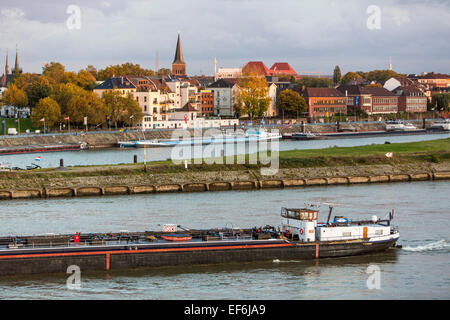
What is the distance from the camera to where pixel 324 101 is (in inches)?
7121

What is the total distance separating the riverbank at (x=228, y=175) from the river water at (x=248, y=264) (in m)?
2.42

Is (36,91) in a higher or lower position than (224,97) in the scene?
higher

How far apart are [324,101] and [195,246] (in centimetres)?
14432

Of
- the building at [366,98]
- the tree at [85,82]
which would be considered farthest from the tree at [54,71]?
the building at [366,98]

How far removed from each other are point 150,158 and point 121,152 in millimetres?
14831

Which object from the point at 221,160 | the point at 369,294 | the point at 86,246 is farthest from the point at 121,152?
the point at 369,294

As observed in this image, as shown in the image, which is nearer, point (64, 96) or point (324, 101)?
point (64, 96)

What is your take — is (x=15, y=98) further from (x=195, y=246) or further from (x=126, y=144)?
(x=195, y=246)

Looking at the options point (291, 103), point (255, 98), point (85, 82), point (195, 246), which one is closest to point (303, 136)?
point (255, 98)

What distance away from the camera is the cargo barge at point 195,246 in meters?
38.3

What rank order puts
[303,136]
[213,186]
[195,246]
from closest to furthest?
[195,246], [213,186], [303,136]

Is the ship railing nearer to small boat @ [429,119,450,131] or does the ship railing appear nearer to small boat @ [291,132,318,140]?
small boat @ [291,132,318,140]

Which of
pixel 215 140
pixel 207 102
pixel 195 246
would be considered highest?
pixel 207 102
